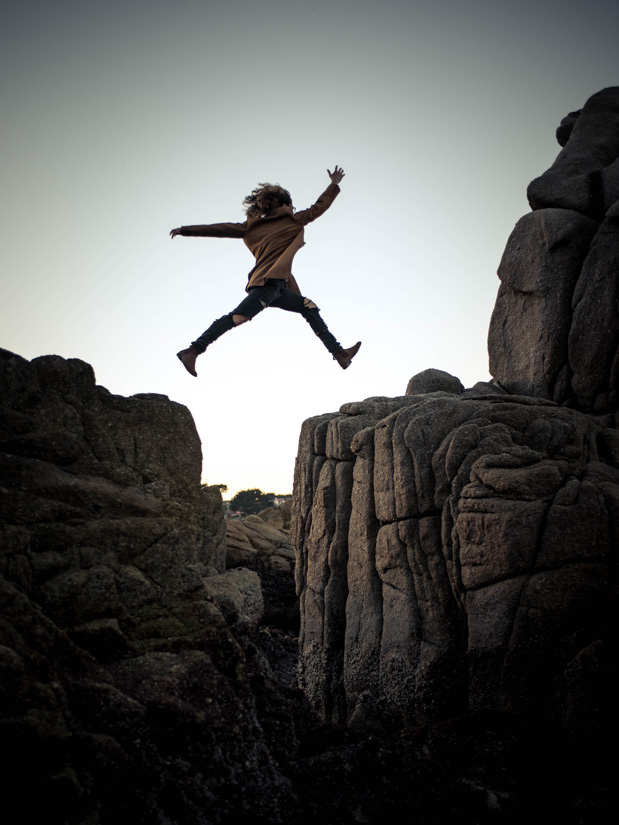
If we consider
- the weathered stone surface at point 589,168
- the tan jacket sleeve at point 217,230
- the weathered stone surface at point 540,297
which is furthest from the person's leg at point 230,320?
the weathered stone surface at point 589,168

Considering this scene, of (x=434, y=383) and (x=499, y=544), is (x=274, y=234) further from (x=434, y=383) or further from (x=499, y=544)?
(x=499, y=544)

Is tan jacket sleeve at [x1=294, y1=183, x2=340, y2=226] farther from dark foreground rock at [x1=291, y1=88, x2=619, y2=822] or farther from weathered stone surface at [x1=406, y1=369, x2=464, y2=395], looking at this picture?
weathered stone surface at [x1=406, y1=369, x2=464, y2=395]

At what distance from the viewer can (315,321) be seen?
10.4 meters

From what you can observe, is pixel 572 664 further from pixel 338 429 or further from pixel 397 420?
pixel 338 429

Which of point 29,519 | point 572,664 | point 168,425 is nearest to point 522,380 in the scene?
point 572,664

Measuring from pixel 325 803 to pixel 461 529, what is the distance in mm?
4369

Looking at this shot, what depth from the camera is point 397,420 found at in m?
10.9

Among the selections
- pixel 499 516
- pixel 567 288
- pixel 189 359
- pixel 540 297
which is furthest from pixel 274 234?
pixel 567 288

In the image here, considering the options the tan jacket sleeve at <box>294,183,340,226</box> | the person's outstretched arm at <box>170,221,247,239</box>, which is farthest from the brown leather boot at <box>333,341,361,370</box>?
the person's outstretched arm at <box>170,221,247,239</box>

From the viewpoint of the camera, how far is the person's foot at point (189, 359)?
8.73m

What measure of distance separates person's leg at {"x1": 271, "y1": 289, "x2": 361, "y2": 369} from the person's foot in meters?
1.87

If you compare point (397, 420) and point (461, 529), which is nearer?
point (461, 529)

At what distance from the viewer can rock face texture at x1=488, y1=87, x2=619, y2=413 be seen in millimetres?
11914

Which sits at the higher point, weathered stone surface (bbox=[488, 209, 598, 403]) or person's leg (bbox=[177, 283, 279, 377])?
weathered stone surface (bbox=[488, 209, 598, 403])
